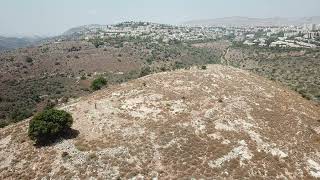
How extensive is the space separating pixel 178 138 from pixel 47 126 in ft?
56.7

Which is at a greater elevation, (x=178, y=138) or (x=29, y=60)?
(x=178, y=138)

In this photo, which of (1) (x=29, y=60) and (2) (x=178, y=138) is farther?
(1) (x=29, y=60)

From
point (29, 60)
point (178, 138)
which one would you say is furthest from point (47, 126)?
point (29, 60)

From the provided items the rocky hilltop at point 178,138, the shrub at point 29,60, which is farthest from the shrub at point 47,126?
the shrub at point 29,60

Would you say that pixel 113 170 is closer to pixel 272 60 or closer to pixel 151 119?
pixel 151 119

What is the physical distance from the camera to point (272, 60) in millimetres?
195875

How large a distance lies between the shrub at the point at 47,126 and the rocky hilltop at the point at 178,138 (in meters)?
Answer: 1.47

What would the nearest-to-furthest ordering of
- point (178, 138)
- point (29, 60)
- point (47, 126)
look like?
point (47, 126) → point (178, 138) → point (29, 60)

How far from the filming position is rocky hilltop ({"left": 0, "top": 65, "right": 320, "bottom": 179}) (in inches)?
1828

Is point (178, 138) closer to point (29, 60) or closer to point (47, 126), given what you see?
point (47, 126)

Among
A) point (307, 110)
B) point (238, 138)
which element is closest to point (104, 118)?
point (238, 138)

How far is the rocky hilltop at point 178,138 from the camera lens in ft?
152

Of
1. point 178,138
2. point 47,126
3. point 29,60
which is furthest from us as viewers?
point 29,60

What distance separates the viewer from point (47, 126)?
51.5m
